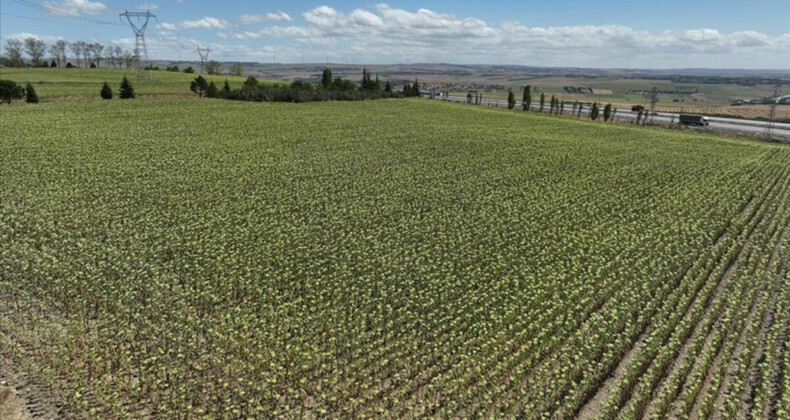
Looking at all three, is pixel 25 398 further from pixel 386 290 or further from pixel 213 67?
pixel 213 67

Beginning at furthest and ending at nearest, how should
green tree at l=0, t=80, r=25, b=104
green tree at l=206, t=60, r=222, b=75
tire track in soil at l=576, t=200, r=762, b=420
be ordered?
green tree at l=206, t=60, r=222, b=75 < green tree at l=0, t=80, r=25, b=104 < tire track in soil at l=576, t=200, r=762, b=420

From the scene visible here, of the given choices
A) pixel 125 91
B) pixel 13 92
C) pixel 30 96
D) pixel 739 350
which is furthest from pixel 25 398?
pixel 125 91

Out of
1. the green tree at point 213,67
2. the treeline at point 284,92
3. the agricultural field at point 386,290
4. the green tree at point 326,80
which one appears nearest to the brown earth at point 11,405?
the agricultural field at point 386,290

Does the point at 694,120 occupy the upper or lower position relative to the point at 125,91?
lower

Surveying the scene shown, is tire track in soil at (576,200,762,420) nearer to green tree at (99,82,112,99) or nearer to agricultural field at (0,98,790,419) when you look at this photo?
agricultural field at (0,98,790,419)

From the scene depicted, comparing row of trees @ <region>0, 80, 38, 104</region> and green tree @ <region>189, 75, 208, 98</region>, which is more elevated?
green tree @ <region>189, 75, 208, 98</region>

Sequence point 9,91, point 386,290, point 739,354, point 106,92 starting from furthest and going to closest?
point 106,92 → point 9,91 → point 386,290 → point 739,354

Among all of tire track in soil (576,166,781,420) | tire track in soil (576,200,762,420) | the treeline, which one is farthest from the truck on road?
tire track in soil (576,200,762,420)

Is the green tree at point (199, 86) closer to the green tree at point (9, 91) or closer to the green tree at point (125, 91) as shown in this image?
the green tree at point (125, 91)

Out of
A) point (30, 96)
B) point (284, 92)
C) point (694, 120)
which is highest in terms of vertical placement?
point (284, 92)
